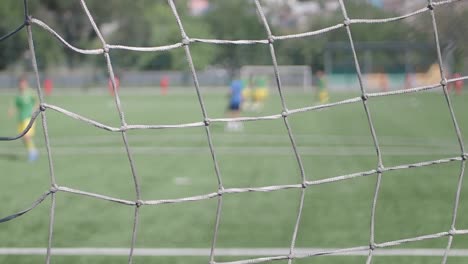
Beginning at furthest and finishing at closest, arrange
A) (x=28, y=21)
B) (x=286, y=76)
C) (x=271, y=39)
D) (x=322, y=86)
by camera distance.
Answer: (x=286, y=76)
(x=322, y=86)
(x=271, y=39)
(x=28, y=21)

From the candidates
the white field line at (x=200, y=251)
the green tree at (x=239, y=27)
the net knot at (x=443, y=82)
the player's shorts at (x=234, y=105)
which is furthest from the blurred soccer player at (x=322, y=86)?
the net knot at (x=443, y=82)

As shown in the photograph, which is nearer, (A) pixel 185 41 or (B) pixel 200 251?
(A) pixel 185 41

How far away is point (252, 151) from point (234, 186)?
3.84m

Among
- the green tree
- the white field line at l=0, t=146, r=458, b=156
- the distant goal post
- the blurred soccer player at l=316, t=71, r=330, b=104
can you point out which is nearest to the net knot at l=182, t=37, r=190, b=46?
the white field line at l=0, t=146, r=458, b=156

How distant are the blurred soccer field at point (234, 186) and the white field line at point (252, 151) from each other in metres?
0.02

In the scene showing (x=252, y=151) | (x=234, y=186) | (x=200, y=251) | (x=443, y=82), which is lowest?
(x=200, y=251)

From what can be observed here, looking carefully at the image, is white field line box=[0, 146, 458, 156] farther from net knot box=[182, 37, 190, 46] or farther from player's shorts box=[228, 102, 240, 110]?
net knot box=[182, 37, 190, 46]

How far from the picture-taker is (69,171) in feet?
33.9

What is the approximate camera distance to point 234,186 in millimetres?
8953

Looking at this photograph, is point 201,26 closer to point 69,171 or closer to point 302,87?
point 302,87

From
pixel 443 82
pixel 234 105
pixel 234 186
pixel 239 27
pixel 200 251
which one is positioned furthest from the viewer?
pixel 239 27

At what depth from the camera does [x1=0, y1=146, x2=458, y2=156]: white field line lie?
12211mm

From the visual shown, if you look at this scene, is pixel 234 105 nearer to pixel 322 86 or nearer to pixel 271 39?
pixel 322 86

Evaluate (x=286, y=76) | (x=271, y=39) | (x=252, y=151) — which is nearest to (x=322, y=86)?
(x=286, y=76)
